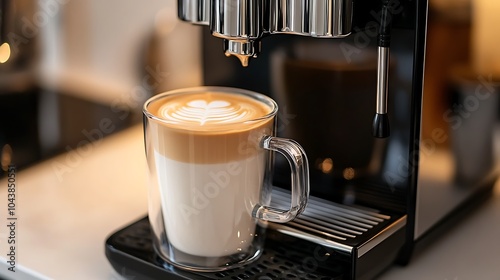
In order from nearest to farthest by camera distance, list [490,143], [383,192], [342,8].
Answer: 1. [342,8]
2. [383,192]
3. [490,143]

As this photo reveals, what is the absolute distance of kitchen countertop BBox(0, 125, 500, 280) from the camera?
73 cm

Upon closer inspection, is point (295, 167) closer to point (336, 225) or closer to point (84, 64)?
point (336, 225)

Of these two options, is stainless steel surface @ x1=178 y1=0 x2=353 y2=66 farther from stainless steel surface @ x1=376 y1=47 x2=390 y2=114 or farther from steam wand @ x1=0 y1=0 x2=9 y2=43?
steam wand @ x1=0 y1=0 x2=9 y2=43

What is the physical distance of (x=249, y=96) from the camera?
0.72m

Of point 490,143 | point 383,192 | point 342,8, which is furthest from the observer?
point 490,143

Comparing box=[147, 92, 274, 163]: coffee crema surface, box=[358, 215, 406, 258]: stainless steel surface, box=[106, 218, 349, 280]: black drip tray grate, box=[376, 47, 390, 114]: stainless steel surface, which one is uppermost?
box=[376, 47, 390, 114]: stainless steel surface

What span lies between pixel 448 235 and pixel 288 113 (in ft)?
0.67

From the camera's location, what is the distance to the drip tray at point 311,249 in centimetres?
67

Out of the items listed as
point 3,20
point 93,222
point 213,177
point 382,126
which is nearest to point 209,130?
point 213,177

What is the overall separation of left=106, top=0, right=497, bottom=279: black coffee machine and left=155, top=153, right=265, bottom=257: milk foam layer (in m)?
0.03

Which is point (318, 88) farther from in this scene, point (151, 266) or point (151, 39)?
point (151, 39)

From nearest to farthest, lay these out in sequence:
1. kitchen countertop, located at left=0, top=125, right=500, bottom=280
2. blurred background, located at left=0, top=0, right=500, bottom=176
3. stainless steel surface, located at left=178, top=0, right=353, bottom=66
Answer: stainless steel surface, located at left=178, top=0, right=353, bottom=66, kitchen countertop, located at left=0, top=125, right=500, bottom=280, blurred background, located at left=0, top=0, right=500, bottom=176

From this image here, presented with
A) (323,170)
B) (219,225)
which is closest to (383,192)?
(323,170)

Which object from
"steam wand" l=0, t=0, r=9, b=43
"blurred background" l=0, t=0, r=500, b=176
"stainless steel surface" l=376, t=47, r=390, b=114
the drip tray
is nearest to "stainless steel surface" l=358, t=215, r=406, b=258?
the drip tray
